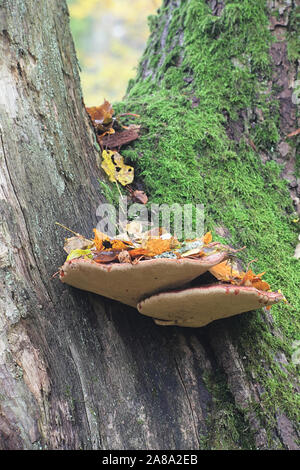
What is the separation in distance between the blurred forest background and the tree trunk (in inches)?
455

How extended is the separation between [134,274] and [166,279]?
0.15 metres

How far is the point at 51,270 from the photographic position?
6.40ft

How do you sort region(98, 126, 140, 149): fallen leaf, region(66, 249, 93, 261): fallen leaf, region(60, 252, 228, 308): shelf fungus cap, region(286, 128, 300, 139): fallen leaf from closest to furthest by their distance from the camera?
region(60, 252, 228, 308): shelf fungus cap < region(66, 249, 93, 261): fallen leaf < region(98, 126, 140, 149): fallen leaf < region(286, 128, 300, 139): fallen leaf

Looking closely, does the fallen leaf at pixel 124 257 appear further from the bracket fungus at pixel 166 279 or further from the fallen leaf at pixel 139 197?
the fallen leaf at pixel 139 197

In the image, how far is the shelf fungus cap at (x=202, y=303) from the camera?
1.65 meters

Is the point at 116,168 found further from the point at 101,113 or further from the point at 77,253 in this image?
the point at 77,253

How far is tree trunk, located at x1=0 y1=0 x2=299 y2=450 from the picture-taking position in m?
1.75

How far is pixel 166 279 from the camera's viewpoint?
1.71 m

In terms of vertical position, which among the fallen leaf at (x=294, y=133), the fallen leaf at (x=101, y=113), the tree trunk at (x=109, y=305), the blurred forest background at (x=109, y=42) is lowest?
the tree trunk at (x=109, y=305)

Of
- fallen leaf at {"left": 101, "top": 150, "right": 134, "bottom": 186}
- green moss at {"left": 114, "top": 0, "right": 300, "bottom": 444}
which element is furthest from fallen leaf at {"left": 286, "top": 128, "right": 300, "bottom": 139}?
fallen leaf at {"left": 101, "top": 150, "right": 134, "bottom": 186}

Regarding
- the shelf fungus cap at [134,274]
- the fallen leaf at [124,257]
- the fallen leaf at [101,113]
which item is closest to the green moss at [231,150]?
the fallen leaf at [101,113]

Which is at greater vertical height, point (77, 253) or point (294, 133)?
point (294, 133)

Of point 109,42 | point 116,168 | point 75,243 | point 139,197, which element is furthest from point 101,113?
point 109,42

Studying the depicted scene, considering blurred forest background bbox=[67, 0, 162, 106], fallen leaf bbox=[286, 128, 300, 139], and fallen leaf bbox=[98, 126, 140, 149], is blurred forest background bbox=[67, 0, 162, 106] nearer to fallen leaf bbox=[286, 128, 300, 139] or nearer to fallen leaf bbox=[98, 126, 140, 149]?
fallen leaf bbox=[286, 128, 300, 139]
